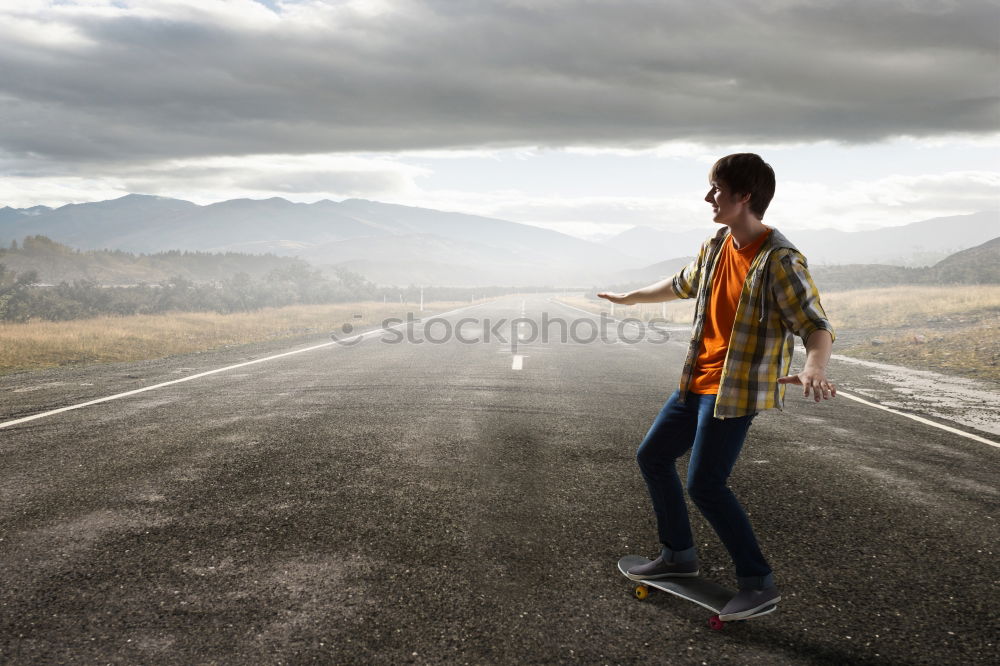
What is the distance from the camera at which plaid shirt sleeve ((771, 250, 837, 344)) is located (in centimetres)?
261

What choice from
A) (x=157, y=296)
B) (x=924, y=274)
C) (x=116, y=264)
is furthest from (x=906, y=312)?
(x=116, y=264)

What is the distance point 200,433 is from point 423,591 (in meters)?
3.96

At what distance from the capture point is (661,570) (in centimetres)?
313

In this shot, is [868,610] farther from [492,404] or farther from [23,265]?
[23,265]

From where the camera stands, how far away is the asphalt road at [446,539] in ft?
8.66

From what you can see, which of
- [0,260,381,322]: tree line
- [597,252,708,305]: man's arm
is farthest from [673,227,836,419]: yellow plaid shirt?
[0,260,381,322]: tree line

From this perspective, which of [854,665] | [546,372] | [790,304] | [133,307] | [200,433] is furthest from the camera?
[133,307]

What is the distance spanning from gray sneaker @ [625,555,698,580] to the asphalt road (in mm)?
145

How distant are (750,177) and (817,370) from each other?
2.76ft

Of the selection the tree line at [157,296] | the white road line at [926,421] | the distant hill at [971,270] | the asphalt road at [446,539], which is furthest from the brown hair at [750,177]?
the distant hill at [971,270]

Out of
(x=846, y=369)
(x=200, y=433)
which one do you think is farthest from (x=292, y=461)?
(x=846, y=369)

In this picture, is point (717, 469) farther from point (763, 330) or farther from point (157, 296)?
point (157, 296)

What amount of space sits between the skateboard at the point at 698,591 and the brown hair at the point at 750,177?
5.69ft

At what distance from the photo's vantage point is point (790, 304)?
2.66 metres
